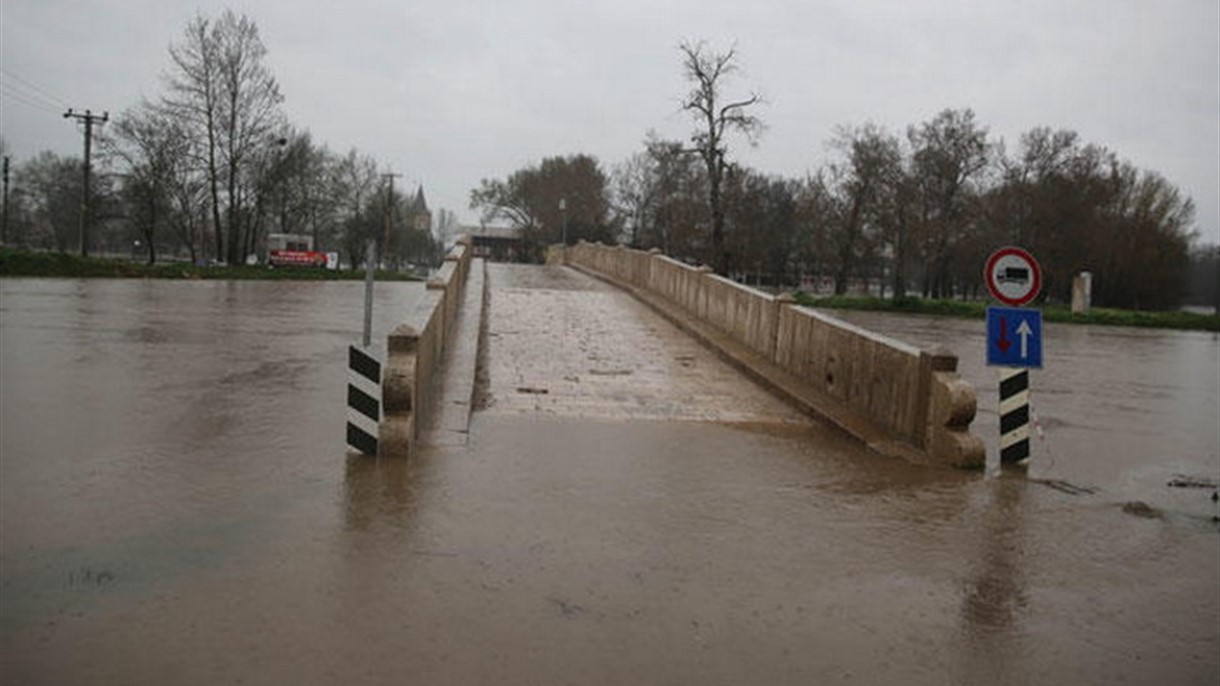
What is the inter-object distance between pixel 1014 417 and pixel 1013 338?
2.50 ft

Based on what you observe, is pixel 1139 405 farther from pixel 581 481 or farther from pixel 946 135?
pixel 946 135

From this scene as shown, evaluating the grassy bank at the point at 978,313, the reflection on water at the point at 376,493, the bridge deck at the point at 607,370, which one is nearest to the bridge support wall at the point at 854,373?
the bridge deck at the point at 607,370

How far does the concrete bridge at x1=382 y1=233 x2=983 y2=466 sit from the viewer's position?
32.0 feet

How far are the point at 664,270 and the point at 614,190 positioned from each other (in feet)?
218

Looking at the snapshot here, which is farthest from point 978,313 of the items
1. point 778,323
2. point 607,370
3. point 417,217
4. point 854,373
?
point 417,217

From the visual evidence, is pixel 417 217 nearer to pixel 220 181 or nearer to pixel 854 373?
pixel 220 181

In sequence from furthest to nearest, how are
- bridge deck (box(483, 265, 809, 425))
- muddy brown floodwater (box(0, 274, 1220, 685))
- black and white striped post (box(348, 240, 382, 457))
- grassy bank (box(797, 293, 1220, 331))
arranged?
grassy bank (box(797, 293, 1220, 331)) → bridge deck (box(483, 265, 809, 425)) → black and white striped post (box(348, 240, 382, 457)) → muddy brown floodwater (box(0, 274, 1220, 685))

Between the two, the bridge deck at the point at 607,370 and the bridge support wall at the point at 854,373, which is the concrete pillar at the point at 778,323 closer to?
the bridge support wall at the point at 854,373

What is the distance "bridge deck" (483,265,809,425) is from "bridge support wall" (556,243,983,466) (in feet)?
1.80

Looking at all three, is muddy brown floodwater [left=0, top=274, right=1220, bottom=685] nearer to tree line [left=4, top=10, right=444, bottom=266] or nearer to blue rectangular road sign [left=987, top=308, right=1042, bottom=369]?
blue rectangular road sign [left=987, top=308, right=1042, bottom=369]

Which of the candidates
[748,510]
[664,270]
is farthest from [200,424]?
[664,270]

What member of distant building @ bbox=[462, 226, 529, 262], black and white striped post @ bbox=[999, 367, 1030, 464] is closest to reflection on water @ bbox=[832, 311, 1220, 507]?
black and white striped post @ bbox=[999, 367, 1030, 464]

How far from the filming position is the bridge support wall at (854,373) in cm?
973

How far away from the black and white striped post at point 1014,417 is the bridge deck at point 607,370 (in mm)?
2481
